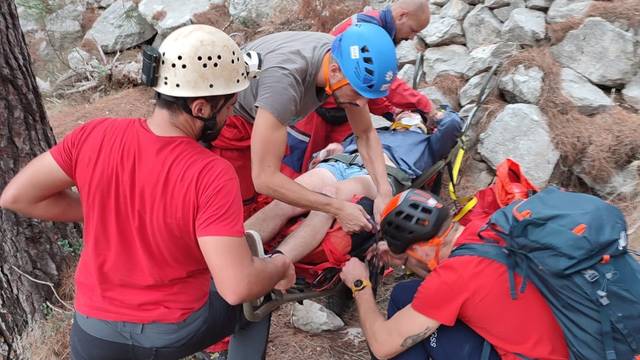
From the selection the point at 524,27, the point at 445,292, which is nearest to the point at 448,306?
the point at 445,292

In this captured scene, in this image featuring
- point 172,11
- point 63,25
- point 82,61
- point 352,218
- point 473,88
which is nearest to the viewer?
point 352,218

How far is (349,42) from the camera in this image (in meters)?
2.97

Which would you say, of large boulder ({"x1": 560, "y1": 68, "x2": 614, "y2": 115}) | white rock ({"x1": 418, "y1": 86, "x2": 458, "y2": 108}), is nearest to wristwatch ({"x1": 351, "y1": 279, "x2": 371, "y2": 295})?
white rock ({"x1": 418, "y1": 86, "x2": 458, "y2": 108})

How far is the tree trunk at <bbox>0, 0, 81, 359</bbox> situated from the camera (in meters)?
3.12

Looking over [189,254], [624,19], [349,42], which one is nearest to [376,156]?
[349,42]

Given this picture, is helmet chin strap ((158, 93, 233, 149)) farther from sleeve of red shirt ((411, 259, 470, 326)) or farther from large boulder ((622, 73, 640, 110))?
large boulder ((622, 73, 640, 110))

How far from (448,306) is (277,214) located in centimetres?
136

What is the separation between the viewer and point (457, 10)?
22.3ft

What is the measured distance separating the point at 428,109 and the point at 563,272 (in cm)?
278

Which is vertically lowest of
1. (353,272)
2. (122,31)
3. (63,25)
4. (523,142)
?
(63,25)

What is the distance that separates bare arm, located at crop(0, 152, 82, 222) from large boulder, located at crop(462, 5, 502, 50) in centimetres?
531

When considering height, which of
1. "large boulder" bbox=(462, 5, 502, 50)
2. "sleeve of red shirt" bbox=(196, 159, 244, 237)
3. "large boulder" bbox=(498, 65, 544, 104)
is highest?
"sleeve of red shirt" bbox=(196, 159, 244, 237)

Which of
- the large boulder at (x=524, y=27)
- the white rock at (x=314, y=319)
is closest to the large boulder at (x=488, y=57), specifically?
the large boulder at (x=524, y=27)

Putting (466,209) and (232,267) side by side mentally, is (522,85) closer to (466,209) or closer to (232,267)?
(466,209)
